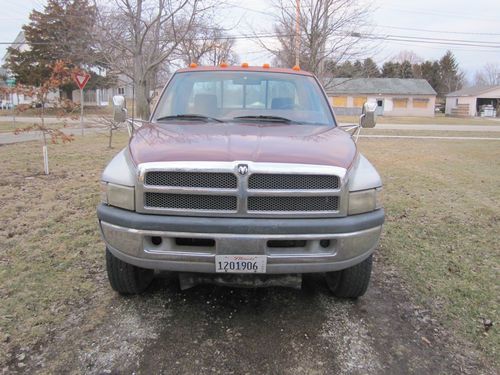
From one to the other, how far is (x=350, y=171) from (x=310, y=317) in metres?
1.15

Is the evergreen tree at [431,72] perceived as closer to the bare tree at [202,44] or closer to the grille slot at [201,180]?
the bare tree at [202,44]

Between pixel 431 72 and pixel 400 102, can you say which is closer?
pixel 400 102

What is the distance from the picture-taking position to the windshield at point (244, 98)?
385 centimetres

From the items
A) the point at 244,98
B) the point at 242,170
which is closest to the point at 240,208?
the point at 242,170

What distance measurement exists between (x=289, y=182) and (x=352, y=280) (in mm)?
1077

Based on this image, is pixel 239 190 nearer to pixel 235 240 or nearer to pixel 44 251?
pixel 235 240

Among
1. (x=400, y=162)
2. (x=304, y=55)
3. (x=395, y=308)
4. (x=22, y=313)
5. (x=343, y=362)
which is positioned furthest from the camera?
(x=304, y=55)

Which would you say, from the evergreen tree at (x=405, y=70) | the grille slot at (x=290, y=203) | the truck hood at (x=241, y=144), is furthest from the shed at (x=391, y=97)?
the grille slot at (x=290, y=203)

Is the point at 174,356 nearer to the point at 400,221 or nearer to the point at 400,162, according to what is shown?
the point at 400,221

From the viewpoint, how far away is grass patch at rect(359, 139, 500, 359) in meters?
3.36

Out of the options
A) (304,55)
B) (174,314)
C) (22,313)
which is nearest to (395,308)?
(174,314)

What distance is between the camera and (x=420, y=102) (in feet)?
183

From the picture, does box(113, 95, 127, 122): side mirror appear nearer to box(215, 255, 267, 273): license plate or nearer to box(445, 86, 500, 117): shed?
box(215, 255, 267, 273): license plate

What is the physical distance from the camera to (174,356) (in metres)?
2.68
